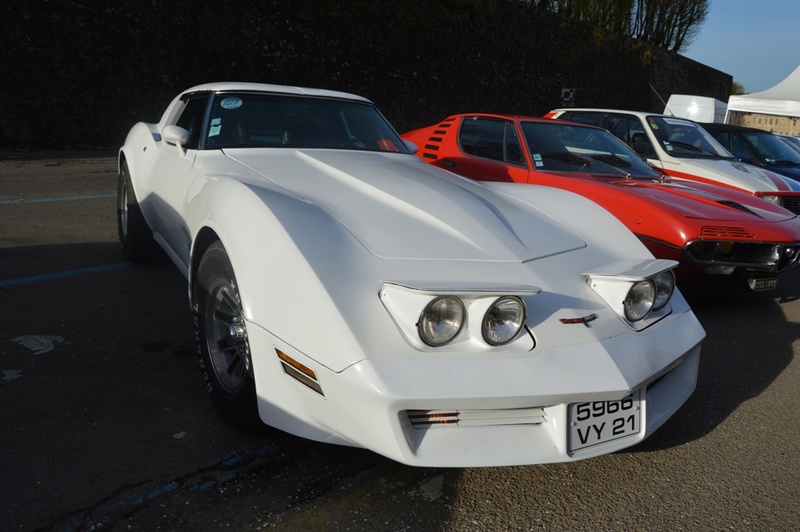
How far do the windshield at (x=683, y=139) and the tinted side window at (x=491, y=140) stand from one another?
2.34 m

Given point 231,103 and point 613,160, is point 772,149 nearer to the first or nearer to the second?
point 613,160

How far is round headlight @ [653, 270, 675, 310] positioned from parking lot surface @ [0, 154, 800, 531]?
56 cm

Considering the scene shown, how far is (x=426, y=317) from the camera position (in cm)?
217

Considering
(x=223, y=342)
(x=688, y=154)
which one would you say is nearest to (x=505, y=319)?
(x=223, y=342)

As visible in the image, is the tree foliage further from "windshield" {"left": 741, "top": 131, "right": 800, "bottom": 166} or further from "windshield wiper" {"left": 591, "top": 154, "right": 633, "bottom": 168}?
"windshield wiper" {"left": 591, "top": 154, "right": 633, "bottom": 168}

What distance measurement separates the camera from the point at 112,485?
230 centimetres

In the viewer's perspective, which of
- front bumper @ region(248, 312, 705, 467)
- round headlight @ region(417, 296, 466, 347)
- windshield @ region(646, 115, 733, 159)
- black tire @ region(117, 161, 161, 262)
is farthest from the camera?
windshield @ region(646, 115, 733, 159)

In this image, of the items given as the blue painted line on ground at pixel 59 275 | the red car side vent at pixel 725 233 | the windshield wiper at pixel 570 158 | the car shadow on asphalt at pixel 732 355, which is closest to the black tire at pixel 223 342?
the car shadow on asphalt at pixel 732 355

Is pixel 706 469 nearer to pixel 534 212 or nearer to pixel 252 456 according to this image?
pixel 534 212

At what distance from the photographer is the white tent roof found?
14578mm

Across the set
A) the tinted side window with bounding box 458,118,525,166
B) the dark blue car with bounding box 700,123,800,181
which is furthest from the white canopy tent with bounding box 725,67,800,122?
the tinted side window with bounding box 458,118,525,166

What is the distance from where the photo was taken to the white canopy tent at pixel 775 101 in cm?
1457

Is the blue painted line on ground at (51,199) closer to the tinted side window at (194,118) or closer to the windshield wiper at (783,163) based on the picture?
the tinted side window at (194,118)

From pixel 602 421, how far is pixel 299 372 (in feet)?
3.23
